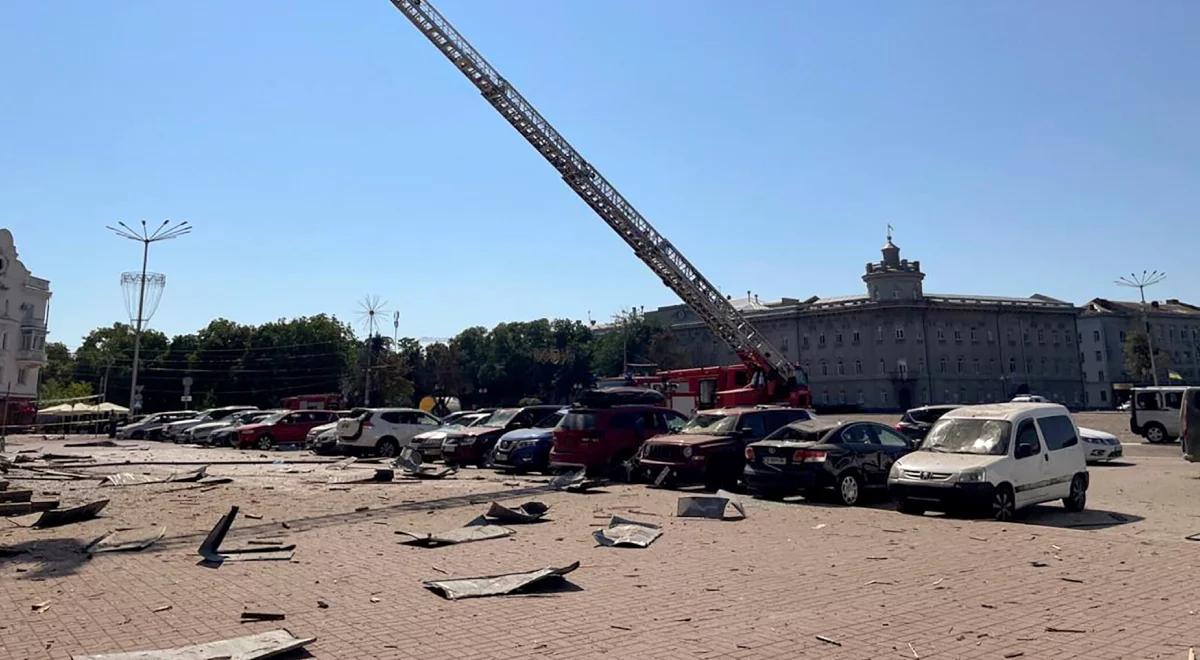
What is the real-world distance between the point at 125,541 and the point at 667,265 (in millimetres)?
26613

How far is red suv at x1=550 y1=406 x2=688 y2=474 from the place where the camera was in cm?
1831

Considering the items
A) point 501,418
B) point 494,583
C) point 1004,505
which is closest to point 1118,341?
point 501,418

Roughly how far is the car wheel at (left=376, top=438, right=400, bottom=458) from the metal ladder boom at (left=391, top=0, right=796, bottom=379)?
12.5 m

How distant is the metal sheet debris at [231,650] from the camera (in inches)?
207

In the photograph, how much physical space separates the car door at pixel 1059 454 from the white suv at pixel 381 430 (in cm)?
1901

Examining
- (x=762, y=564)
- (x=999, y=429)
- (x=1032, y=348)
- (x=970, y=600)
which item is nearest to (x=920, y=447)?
(x=999, y=429)

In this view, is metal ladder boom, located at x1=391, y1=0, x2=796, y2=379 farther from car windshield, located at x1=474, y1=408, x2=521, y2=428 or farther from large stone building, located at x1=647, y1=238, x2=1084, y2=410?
large stone building, located at x1=647, y1=238, x2=1084, y2=410

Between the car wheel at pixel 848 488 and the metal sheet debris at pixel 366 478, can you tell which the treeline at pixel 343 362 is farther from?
the car wheel at pixel 848 488

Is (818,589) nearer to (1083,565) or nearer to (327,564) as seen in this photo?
(1083,565)

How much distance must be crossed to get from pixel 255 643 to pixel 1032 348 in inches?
4253

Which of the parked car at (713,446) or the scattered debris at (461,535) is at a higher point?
the parked car at (713,446)

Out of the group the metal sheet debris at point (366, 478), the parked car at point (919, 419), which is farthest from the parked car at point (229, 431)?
the parked car at point (919, 419)

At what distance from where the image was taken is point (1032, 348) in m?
99.1

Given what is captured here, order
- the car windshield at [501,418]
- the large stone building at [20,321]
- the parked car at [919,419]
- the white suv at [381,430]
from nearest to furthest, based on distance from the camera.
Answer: the parked car at [919,419]
the car windshield at [501,418]
the white suv at [381,430]
the large stone building at [20,321]
